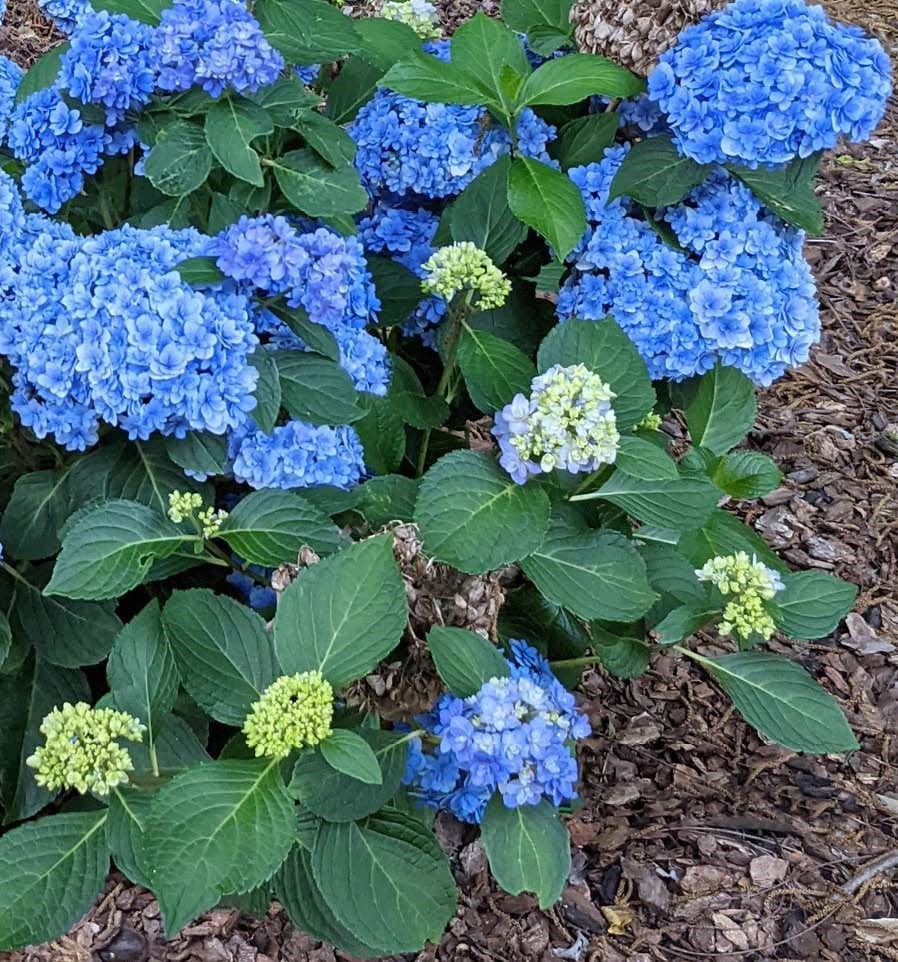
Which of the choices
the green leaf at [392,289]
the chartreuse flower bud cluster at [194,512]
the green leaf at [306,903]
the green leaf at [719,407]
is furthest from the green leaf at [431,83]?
the green leaf at [306,903]

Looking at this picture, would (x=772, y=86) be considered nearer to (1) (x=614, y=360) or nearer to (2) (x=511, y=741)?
(1) (x=614, y=360)

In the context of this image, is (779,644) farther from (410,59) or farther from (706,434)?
(410,59)

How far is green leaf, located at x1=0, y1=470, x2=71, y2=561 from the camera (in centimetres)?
189

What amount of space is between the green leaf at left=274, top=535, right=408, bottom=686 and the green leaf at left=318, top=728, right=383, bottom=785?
0.26 ft

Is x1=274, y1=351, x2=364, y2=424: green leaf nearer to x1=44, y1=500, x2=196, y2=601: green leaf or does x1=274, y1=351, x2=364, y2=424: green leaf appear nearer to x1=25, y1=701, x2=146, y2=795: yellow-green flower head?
x1=44, y1=500, x2=196, y2=601: green leaf

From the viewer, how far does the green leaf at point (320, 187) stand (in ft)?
6.12

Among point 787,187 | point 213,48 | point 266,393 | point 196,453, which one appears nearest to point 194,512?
point 196,453

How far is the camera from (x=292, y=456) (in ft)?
6.00

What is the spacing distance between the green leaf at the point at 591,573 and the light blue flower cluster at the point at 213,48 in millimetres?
845

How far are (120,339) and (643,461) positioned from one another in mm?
802

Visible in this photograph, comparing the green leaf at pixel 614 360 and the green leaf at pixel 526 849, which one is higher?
the green leaf at pixel 614 360

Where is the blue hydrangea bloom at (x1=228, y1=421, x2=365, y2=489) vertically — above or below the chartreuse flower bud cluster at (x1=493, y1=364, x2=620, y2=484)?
below

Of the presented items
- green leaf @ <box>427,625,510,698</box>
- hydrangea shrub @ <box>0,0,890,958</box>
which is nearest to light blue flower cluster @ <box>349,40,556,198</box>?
hydrangea shrub @ <box>0,0,890,958</box>

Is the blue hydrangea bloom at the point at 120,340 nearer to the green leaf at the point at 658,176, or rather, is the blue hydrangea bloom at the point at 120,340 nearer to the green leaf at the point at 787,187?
the green leaf at the point at 658,176
